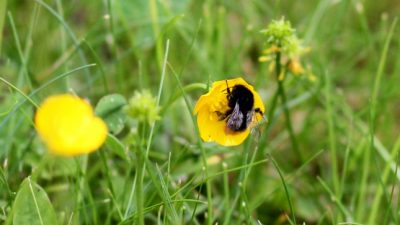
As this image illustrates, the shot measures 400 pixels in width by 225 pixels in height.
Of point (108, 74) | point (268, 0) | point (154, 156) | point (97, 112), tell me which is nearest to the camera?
point (97, 112)

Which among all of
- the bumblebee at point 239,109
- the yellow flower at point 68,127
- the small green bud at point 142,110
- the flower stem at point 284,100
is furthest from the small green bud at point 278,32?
the yellow flower at point 68,127

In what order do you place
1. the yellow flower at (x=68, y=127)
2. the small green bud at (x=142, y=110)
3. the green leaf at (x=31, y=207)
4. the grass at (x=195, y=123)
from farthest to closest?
the grass at (x=195, y=123) → the green leaf at (x=31, y=207) → the small green bud at (x=142, y=110) → the yellow flower at (x=68, y=127)

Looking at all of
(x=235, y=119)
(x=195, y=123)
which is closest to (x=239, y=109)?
(x=235, y=119)

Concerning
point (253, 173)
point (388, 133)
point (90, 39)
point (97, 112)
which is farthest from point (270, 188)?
point (90, 39)

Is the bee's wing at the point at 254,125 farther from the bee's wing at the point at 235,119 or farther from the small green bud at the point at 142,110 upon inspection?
the small green bud at the point at 142,110

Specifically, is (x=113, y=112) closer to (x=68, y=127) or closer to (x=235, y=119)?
(x=235, y=119)

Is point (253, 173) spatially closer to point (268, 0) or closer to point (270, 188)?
point (270, 188)

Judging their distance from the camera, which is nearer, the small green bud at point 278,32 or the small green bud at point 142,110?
the small green bud at point 142,110
